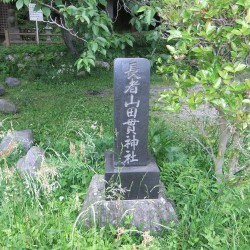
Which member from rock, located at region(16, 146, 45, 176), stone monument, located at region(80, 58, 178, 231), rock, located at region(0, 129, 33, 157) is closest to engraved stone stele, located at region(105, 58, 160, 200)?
stone monument, located at region(80, 58, 178, 231)

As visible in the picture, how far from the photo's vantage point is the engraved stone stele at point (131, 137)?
2582 mm

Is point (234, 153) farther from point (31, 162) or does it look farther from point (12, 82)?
point (12, 82)

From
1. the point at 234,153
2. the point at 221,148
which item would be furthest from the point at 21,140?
the point at 234,153

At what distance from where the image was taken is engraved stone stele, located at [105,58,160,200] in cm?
258

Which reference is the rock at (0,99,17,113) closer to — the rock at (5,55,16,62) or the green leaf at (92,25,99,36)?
the green leaf at (92,25,99,36)

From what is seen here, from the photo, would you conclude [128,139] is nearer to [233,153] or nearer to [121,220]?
[121,220]

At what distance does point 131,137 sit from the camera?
2.78 m

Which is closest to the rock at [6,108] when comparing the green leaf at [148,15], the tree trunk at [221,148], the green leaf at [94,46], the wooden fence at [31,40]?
the green leaf at [94,46]

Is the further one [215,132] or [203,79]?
[215,132]

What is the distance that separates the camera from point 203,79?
2264 mm

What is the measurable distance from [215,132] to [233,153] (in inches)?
29.5

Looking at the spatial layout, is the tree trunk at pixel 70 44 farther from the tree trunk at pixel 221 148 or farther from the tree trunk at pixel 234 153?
the tree trunk at pixel 234 153

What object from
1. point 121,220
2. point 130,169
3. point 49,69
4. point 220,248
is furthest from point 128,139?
point 49,69

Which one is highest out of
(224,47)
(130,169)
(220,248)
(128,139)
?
(224,47)
